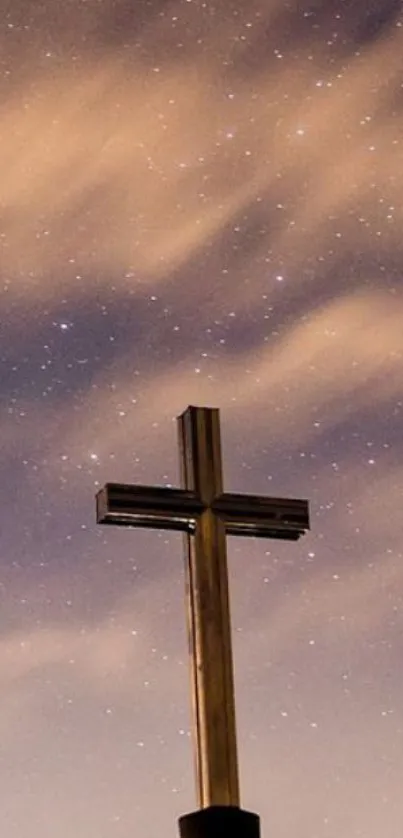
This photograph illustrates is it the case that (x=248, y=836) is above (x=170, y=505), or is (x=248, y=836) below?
below

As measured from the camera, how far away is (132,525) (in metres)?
6.06

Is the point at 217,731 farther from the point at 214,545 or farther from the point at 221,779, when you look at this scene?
the point at 214,545

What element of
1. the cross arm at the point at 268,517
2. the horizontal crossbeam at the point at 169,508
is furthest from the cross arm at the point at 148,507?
the cross arm at the point at 268,517

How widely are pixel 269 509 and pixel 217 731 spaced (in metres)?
1.36

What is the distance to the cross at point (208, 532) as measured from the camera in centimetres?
513

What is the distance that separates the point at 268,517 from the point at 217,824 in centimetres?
185

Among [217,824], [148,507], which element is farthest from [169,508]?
[217,824]

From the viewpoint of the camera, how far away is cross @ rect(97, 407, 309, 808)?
5133mm

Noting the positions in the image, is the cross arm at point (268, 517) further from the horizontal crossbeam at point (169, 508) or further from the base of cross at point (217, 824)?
the base of cross at point (217, 824)

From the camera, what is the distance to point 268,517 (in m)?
6.31

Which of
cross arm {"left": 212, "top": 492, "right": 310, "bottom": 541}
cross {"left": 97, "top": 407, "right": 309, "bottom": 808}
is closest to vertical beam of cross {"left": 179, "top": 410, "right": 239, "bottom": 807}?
cross {"left": 97, "top": 407, "right": 309, "bottom": 808}

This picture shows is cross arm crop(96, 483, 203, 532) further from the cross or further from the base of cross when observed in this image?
the base of cross

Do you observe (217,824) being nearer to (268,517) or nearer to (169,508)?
(169,508)

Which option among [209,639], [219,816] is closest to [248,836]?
[219,816]
